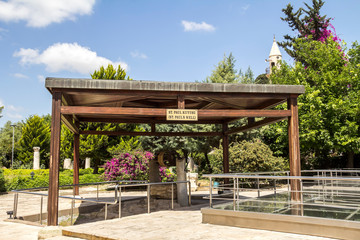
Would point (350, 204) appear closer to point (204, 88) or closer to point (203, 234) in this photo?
point (203, 234)

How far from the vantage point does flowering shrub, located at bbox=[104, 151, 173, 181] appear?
21078 millimetres

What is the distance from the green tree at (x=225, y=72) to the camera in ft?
91.9

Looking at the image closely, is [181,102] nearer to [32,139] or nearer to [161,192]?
[161,192]

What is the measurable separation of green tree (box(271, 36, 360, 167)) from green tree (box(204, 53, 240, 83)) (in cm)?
571

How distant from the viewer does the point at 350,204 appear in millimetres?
8164

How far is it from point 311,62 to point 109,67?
17.8 metres

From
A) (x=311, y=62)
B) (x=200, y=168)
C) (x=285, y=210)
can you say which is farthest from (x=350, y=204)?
(x=200, y=168)

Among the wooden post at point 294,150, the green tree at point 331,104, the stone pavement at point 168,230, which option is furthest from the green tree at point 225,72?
the stone pavement at point 168,230

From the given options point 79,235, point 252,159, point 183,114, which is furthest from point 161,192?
point 252,159

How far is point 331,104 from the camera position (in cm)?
1992

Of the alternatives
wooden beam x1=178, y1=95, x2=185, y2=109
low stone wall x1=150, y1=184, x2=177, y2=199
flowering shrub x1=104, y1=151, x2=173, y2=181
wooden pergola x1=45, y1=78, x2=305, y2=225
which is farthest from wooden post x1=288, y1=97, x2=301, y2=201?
flowering shrub x1=104, y1=151, x2=173, y2=181

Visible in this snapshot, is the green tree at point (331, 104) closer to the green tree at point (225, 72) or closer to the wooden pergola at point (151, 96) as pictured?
the green tree at point (225, 72)

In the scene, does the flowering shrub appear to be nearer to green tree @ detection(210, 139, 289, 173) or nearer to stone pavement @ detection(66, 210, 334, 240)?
green tree @ detection(210, 139, 289, 173)

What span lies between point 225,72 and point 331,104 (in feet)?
37.4
